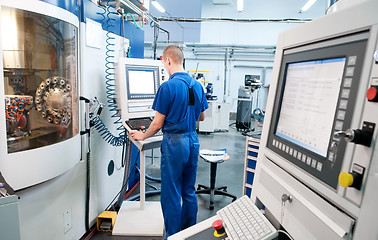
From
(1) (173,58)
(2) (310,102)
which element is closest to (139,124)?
(1) (173,58)

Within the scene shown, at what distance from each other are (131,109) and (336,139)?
72.9 inches

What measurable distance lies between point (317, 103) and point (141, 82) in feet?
6.02

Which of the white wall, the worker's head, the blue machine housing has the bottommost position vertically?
the worker's head

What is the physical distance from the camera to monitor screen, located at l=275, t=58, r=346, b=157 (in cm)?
59

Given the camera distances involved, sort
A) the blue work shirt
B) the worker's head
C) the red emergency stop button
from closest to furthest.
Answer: the red emergency stop button → the blue work shirt → the worker's head

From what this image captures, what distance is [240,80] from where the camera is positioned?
329 inches

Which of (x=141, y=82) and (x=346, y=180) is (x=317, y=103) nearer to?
(x=346, y=180)

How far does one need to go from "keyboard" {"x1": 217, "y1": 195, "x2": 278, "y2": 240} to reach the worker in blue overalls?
1.10 metres

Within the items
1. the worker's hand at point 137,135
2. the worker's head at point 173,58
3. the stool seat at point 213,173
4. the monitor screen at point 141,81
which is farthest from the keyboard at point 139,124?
the stool seat at point 213,173

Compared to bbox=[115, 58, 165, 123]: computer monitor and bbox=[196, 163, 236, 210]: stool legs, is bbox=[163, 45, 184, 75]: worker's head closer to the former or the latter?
bbox=[115, 58, 165, 123]: computer monitor

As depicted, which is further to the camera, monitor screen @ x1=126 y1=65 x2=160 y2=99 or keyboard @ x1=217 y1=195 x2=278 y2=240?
monitor screen @ x1=126 y1=65 x2=160 y2=99

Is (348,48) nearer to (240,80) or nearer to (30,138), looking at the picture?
(30,138)

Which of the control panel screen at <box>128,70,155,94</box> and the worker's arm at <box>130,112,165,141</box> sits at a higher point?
the control panel screen at <box>128,70,155,94</box>

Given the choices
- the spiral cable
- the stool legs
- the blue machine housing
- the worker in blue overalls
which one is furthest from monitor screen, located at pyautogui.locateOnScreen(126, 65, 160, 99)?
the stool legs
